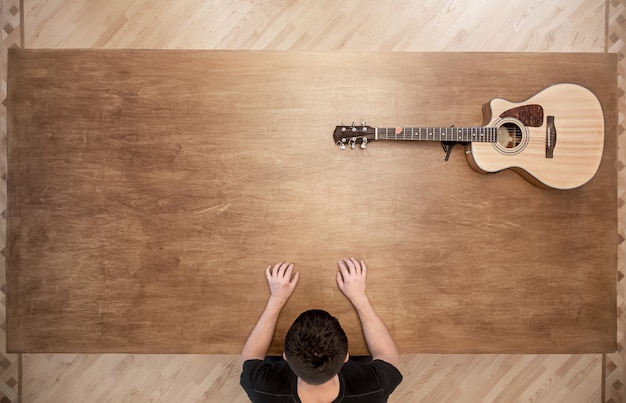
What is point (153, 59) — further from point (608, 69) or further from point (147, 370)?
point (608, 69)

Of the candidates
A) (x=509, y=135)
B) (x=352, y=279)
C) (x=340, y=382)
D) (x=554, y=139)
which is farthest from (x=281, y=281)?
(x=554, y=139)

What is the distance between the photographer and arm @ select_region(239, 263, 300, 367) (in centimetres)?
145

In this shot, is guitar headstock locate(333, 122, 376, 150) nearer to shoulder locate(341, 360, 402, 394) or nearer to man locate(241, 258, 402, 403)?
man locate(241, 258, 402, 403)

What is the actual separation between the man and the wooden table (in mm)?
54

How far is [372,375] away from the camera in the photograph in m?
1.37

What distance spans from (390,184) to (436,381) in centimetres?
119

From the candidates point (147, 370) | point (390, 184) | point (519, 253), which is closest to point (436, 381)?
point (519, 253)

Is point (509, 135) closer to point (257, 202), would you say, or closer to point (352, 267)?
point (352, 267)

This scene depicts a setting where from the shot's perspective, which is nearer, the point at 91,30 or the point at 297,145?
the point at 297,145

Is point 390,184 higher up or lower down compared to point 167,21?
lower down

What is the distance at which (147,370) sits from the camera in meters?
1.99

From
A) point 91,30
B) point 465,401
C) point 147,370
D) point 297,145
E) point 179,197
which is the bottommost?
point 465,401

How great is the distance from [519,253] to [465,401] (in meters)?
0.98

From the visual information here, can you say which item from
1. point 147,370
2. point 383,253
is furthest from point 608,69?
point 147,370
